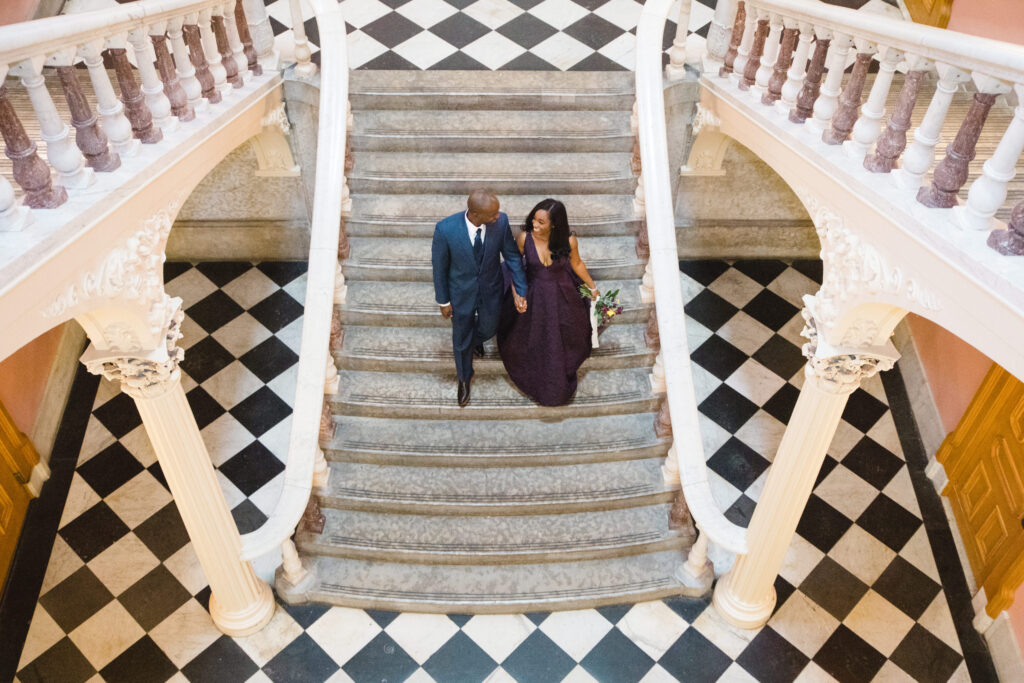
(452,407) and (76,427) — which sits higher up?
(452,407)

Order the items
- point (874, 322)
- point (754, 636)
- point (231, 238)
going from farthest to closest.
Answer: point (231, 238) < point (754, 636) < point (874, 322)

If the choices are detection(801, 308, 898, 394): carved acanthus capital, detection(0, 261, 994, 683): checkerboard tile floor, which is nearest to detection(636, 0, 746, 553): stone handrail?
detection(0, 261, 994, 683): checkerboard tile floor

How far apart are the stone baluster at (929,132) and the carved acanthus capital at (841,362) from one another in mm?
755

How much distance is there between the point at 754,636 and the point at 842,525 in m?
1.09

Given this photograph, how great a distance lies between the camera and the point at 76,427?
6508mm

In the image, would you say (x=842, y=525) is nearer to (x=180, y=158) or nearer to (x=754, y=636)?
(x=754, y=636)

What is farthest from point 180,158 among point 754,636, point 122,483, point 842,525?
point 842,525

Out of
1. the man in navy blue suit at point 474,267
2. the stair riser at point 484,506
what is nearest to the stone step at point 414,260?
the man in navy blue suit at point 474,267

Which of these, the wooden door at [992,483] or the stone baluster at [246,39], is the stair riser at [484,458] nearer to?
the wooden door at [992,483]

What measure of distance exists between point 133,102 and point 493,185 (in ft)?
8.70

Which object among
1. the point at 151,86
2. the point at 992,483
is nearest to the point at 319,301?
the point at 151,86

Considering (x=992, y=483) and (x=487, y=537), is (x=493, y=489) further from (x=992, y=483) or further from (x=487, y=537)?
(x=992, y=483)

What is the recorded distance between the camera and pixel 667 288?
17.4ft

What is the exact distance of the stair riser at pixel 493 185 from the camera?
19.8ft
